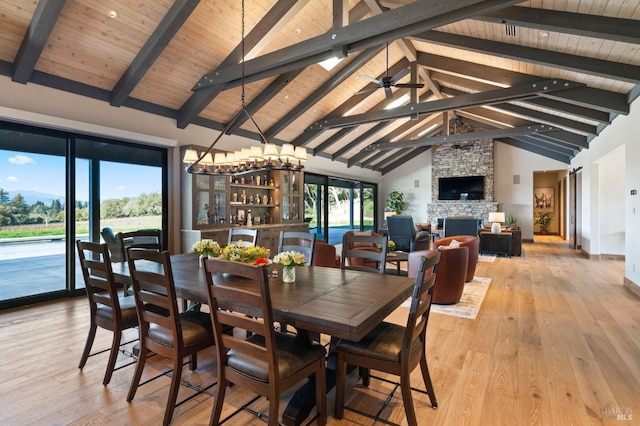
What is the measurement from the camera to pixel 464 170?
12.8m

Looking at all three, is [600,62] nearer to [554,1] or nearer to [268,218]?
[554,1]

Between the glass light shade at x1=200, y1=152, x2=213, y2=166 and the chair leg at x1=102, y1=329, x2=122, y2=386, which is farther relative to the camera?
the glass light shade at x1=200, y1=152, x2=213, y2=166

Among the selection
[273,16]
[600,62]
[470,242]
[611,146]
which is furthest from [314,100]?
[611,146]

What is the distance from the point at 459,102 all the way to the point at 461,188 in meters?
6.59

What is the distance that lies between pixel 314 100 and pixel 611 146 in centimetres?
555

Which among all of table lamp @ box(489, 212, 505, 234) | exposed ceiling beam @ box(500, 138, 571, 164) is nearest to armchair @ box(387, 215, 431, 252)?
table lamp @ box(489, 212, 505, 234)

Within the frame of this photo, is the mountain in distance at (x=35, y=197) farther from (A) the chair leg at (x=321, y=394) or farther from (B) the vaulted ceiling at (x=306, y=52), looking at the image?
(A) the chair leg at (x=321, y=394)

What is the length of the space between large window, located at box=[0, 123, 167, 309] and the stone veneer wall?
10.6 m

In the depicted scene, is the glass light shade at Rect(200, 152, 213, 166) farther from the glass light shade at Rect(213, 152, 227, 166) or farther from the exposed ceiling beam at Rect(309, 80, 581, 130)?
the exposed ceiling beam at Rect(309, 80, 581, 130)

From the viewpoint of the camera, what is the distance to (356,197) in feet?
43.1

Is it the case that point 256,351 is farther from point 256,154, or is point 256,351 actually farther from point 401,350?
point 256,154

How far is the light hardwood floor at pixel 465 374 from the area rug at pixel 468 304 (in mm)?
129

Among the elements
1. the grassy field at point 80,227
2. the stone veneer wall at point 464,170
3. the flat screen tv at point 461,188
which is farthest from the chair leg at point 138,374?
the flat screen tv at point 461,188

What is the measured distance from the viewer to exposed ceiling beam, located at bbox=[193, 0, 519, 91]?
3.19 metres
